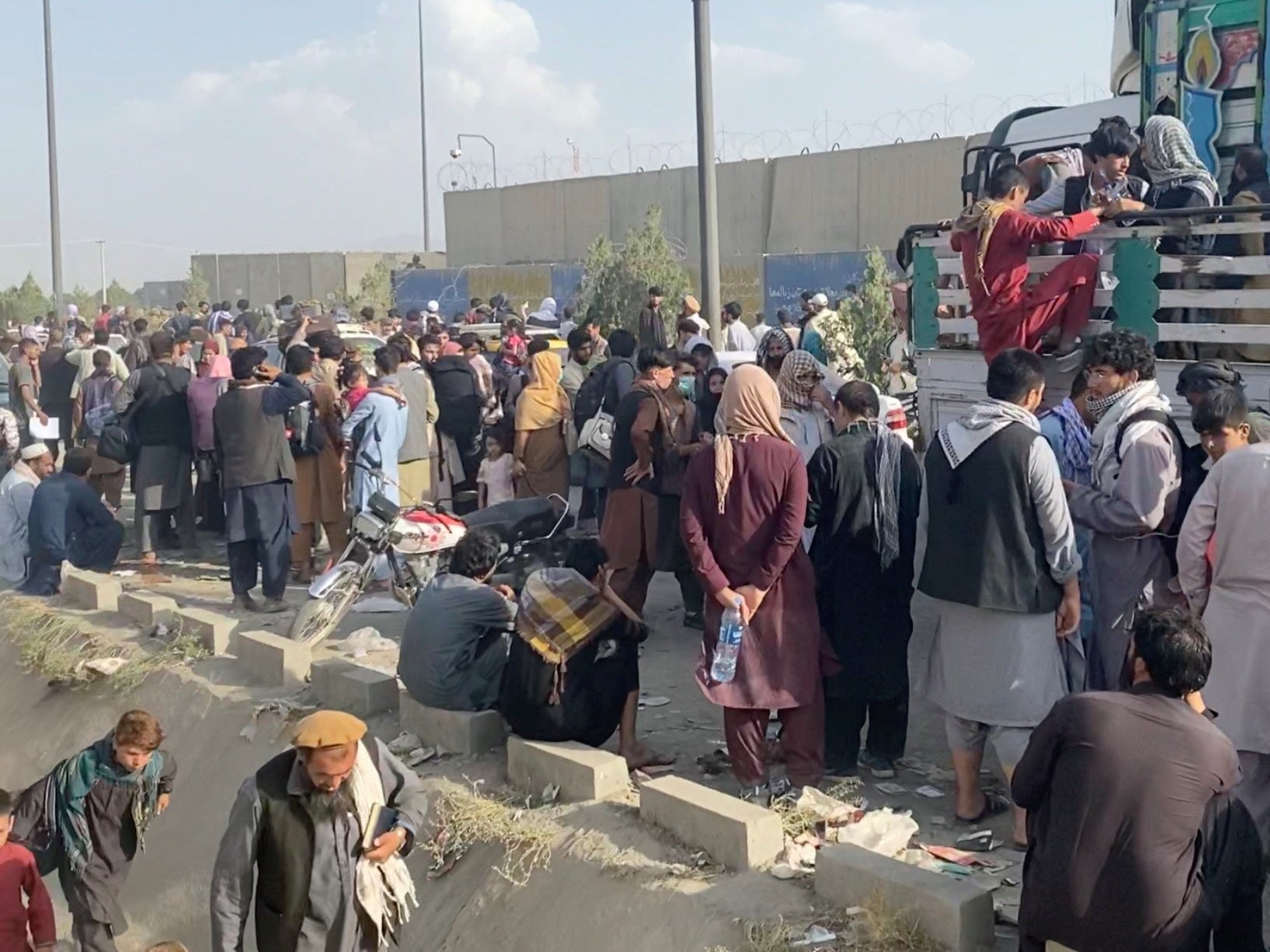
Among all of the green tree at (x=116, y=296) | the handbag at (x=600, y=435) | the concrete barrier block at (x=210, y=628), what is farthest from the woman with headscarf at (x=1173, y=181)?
the green tree at (x=116, y=296)

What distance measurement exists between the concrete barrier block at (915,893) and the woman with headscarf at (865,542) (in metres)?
1.18

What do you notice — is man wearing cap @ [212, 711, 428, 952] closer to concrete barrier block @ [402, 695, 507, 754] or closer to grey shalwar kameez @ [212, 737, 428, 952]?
grey shalwar kameez @ [212, 737, 428, 952]

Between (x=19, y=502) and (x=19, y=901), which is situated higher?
(x=19, y=502)

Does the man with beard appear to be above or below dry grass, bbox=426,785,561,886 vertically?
above

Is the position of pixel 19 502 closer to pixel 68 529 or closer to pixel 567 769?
pixel 68 529

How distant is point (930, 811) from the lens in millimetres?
5770

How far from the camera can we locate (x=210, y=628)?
902 cm

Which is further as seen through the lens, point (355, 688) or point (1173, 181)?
point (355, 688)

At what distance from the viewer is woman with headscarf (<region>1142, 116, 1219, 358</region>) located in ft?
21.4

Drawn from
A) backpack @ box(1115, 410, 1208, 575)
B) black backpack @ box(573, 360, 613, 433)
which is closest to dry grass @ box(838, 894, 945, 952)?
backpack @ box(1115, 410, 1208, 575)

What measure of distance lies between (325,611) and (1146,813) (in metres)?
6.12

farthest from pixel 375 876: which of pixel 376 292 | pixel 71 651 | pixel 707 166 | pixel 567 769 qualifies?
pixel 376 292

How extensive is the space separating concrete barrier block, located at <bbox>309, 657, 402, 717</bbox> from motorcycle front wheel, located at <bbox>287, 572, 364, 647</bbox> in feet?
3.10

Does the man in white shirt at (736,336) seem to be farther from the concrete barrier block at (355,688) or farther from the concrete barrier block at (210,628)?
the concrete barrier block at (355,688)
